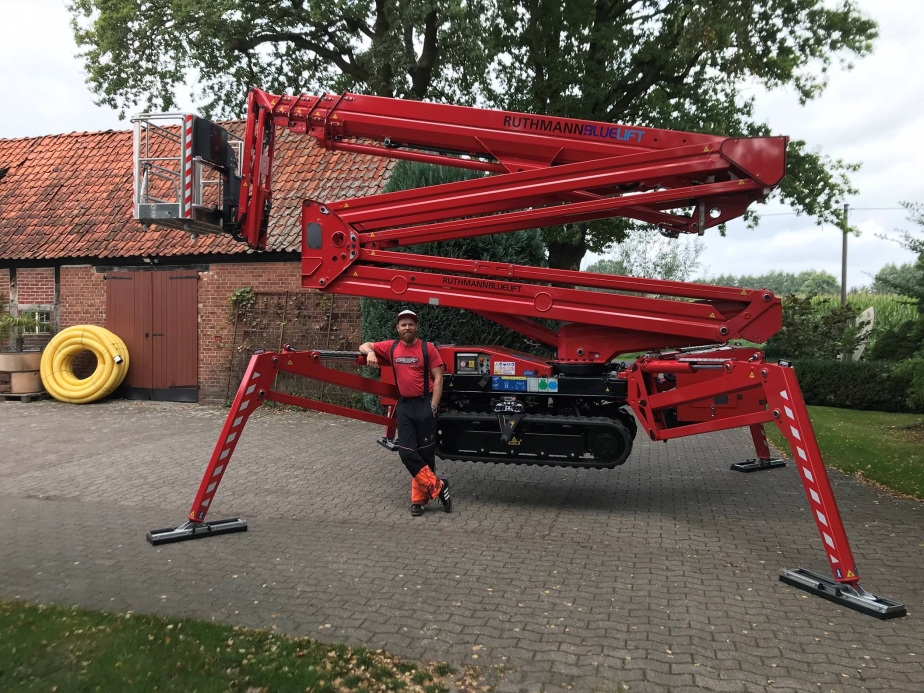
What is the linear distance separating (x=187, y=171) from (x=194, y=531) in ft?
10.3

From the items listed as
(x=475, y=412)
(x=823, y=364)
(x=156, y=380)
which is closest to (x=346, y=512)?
(x=475, y=412)

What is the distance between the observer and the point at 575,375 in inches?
271

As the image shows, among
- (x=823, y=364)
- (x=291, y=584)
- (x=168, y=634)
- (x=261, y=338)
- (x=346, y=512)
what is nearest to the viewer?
(x=168, y=634)

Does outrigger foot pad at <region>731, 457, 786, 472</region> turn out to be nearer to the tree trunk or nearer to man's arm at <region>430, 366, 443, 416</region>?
man's arm at <region>430, 366, 443, 416</region>

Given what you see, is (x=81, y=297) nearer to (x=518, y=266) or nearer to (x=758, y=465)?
(x=518, y=266)

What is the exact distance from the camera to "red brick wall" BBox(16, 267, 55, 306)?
15422 millimetres

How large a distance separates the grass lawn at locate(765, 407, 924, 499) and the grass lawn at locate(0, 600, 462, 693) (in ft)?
21.0

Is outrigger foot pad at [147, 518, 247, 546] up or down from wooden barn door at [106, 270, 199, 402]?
down

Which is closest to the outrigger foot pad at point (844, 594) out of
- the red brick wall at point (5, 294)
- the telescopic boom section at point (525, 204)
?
the telescopic boom section at point (525, 204)

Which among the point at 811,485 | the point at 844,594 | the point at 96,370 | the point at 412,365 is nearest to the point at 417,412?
the point at 412,365

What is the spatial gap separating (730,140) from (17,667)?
6.13 m

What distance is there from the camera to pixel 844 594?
464cm

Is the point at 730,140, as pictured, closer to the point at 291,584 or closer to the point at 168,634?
the point at 291,584

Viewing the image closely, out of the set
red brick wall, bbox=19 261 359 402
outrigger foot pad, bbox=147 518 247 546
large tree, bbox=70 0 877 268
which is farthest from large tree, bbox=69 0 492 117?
outrigger foot pad, bbox=147 518 247 546
